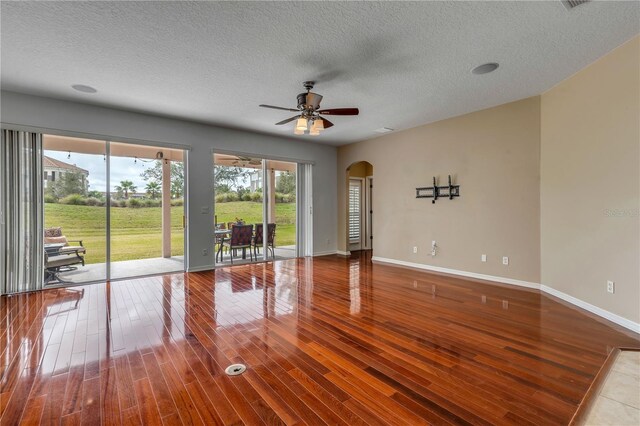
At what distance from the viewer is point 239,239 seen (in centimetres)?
649

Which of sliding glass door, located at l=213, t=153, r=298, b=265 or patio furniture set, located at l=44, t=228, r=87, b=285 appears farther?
sliding glass door, located at l=213, t=153, r=298, b=265

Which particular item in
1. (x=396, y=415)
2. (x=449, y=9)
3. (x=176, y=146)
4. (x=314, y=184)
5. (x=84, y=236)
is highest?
(x=449, y=9)

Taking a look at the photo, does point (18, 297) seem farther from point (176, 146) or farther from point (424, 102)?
point (424, 102)

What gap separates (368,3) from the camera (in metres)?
2.43

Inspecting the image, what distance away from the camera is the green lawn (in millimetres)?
4816

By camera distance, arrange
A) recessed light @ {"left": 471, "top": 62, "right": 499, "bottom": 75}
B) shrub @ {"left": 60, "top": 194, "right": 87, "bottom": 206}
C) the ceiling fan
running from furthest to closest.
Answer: shrub @ {"left": 60, "top": 194, "right": 87, "bottom": 206} < the ceiling fan < recessed light @ {"left": 471, "top": 62, "right": 499, "bottom": 75}

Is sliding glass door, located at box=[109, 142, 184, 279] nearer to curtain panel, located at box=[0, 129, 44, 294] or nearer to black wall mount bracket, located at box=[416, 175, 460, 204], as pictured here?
curtain panel, located at box=[0, 129, 44, 294]

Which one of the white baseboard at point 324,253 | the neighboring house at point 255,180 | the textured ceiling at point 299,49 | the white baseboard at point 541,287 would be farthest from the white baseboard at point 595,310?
the neighboring house at point 255,180

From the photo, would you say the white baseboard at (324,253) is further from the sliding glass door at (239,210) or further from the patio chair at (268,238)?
the sliding glass door at (239,210)

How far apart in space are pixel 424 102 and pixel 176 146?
180 inches

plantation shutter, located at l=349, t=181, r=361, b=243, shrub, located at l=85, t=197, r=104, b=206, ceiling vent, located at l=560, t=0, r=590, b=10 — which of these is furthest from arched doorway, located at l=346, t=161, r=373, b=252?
ceiling vent, located at l=560, t=0, r=590, b=10

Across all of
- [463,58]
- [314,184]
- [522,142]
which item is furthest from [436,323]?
[314,184]

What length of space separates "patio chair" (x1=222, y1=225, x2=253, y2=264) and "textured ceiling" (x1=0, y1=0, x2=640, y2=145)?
2.73 metres

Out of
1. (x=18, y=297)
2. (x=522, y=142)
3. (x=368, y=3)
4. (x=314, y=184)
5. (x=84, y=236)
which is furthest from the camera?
(x=314, y=184)
